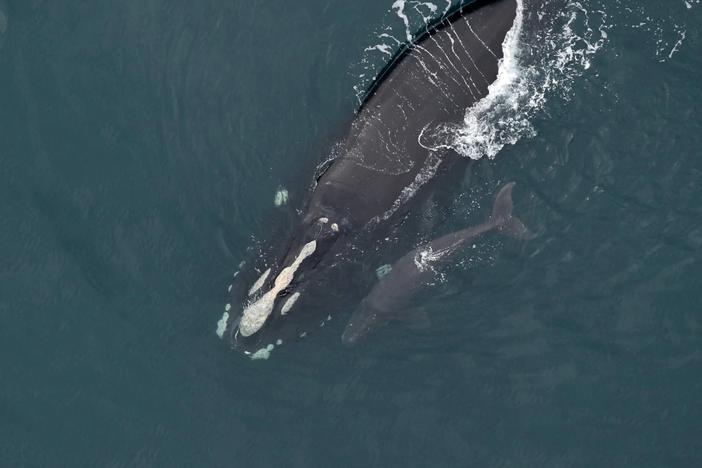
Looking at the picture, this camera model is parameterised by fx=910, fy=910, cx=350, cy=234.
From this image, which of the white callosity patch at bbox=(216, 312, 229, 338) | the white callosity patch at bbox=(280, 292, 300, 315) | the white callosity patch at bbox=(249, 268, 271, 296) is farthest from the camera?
the white callosity patch at bbox=(216, 312, 229, 338)

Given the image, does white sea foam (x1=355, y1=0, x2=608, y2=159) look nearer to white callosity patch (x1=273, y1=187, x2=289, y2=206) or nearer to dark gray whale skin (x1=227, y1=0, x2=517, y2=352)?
dark gray whale skin (x1=227, y1=0, x2=517, y2=352)

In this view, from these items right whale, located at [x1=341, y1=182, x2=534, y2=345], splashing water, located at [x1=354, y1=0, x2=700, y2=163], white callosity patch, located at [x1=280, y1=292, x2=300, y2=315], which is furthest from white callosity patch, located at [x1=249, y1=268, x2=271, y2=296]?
splashing water, located at [x1=354, y1=0, x2=700, y2=163]

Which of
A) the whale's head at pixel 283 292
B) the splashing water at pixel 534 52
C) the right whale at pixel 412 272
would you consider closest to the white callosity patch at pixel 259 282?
the whale's head at pixel 283 292

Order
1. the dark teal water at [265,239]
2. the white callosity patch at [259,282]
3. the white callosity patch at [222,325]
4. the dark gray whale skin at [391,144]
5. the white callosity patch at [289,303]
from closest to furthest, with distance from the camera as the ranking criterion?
the dark gray whale skin at [391,144] → the white callosity patch at [289,303] → the white callosity patch at [259,282] → the dark teal water at [265,239] → the white callosity patch at [222,325]

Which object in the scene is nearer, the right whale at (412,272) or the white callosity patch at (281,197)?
the right whale at (412,272)

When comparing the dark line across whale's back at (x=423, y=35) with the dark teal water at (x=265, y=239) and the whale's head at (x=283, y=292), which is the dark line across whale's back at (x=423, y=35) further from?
the whale's head at (x=283, y=292)

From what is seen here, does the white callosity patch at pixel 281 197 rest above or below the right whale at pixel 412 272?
above

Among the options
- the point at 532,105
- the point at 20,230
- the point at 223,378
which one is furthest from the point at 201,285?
the point at 532,105

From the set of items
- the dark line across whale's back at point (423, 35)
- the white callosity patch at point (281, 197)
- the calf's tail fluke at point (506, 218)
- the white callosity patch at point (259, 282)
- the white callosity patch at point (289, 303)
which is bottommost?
the calf's tail fluke at point (506, 218)
